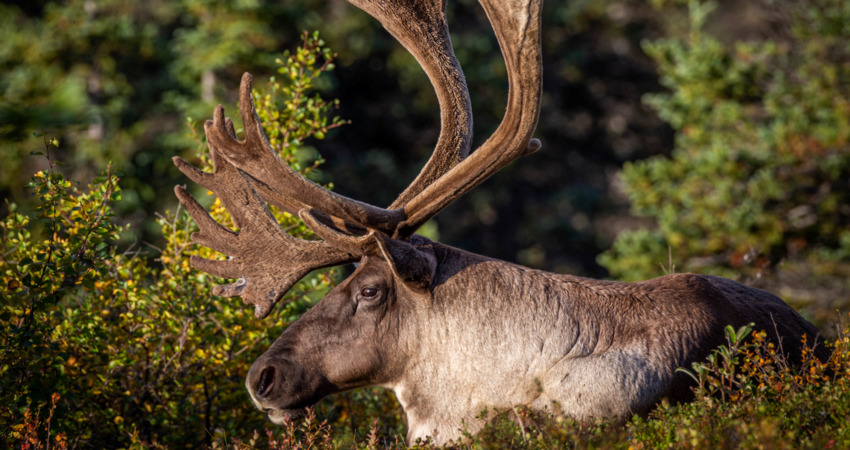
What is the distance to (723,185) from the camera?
1395 cm

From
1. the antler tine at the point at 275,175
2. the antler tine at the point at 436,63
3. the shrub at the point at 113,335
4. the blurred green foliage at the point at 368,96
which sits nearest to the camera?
the antler tine at the point at 275,175

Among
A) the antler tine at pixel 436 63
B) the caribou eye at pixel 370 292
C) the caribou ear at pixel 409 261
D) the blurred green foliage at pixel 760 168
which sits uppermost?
the antler tine at pixel 436 63

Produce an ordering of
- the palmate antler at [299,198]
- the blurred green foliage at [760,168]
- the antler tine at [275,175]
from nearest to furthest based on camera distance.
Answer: the palmate antler at [299,198] → the antler tine at [275,175] → the blurred green foliage at [760,168]

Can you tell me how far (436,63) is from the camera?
18.4ft

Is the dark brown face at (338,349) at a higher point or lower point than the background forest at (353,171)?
higher

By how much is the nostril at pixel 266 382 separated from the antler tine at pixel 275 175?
3.07 feet

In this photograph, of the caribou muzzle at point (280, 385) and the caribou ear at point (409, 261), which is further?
the caribou muzzle at point (280, 385)

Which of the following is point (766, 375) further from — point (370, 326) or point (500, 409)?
point (370, 326)

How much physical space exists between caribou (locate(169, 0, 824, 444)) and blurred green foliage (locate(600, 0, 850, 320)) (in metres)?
8.38

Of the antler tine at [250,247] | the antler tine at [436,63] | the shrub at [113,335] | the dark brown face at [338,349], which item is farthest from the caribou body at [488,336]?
the shrub at [113,335]

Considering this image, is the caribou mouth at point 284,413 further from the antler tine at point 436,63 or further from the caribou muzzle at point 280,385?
the antler tine at point 436,63

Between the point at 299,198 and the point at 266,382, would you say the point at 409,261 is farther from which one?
the point at 266,382

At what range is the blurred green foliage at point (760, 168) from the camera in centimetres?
1370

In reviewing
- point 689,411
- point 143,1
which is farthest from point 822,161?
point 143,1
